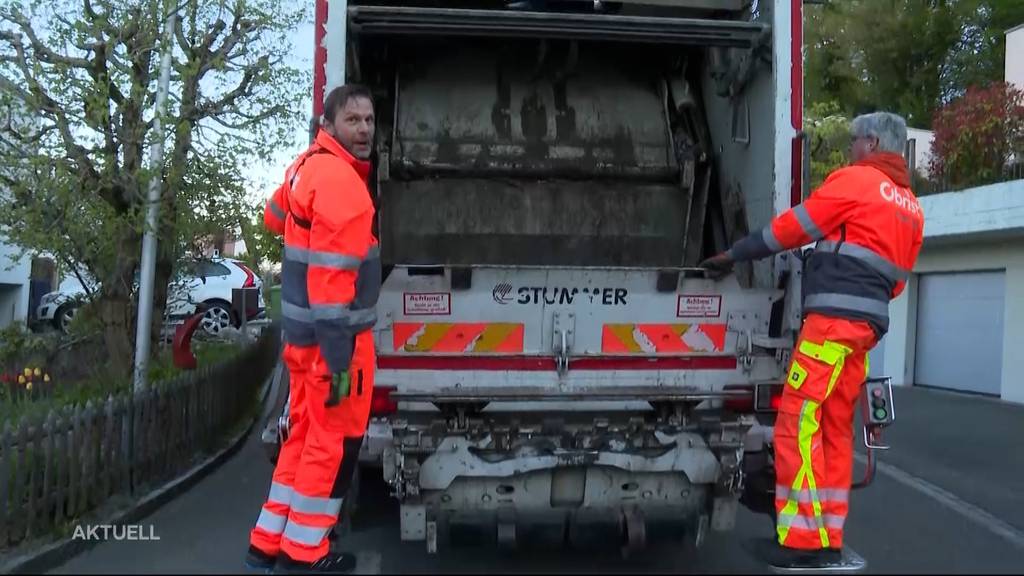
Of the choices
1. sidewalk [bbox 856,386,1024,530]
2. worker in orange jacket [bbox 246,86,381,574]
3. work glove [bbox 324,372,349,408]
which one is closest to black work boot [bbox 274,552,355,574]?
worker in orange jacket [bbox 246,86,381,574]

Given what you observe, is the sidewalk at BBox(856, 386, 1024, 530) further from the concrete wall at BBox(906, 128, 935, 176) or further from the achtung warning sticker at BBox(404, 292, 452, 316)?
the achtung warning sticker at BBox(404, 292, 452, 316)

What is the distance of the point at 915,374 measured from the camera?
14.0 meters

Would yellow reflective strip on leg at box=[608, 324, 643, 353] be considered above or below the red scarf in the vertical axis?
below

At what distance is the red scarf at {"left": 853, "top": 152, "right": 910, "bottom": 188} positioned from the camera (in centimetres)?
411

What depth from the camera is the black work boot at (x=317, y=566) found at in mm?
3771

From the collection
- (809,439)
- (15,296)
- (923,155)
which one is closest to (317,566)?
(809,439)

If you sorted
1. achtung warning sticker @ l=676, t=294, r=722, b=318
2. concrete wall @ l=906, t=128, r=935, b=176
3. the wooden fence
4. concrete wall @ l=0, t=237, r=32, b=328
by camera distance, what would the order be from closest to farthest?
achtung warning sticker @ l=676, t=294, r=722, b=318 → the wooden fence → concrete wall @ l=906, t=128, r=935, b=176 → concrete wall @ l=0, t=237, r=32, b=328

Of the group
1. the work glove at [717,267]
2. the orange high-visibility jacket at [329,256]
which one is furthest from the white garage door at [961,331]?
the orange high-visibility jacket at [329,256]

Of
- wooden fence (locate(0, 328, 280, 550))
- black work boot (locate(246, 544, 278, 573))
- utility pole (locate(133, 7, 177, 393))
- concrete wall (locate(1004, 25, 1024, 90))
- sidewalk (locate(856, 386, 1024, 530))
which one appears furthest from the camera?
concrete wall (locate(1004, 25, 1024, 90))

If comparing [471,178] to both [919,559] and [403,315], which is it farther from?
[919,559]

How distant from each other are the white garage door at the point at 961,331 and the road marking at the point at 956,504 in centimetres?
528

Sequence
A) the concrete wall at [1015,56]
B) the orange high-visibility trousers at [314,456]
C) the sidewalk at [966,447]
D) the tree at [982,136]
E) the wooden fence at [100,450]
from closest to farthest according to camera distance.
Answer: the orange high-visibility trousers at [314,456] → the wooden fence at [100,450] → the sidewalk at [966,447] → the tree at [982,136] → the concrete wall at [1015,56]

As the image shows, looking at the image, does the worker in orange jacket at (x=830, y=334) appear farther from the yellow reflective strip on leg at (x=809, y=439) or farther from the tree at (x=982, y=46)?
the tree at (x=982, y=46)

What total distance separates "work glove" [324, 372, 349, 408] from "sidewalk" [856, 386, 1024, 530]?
4.62 meters
